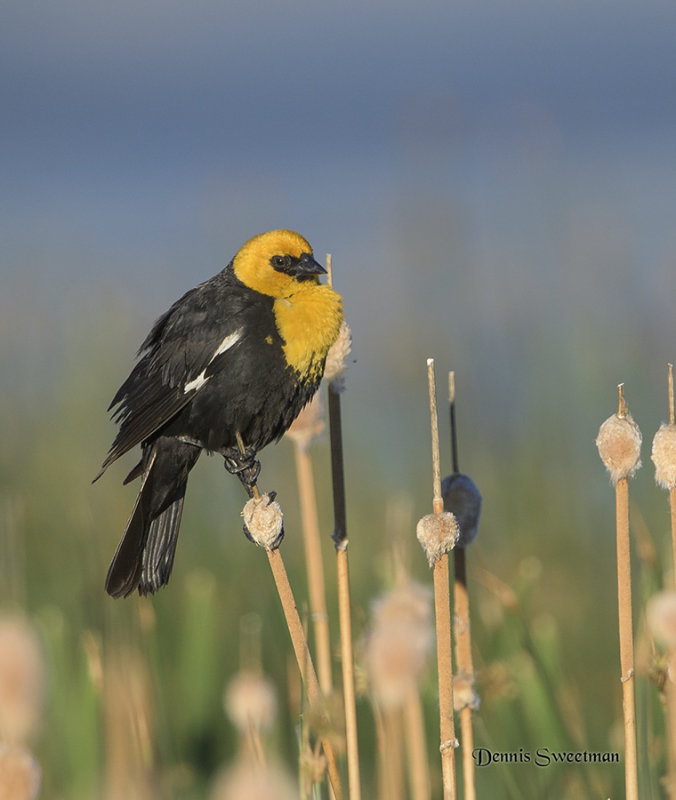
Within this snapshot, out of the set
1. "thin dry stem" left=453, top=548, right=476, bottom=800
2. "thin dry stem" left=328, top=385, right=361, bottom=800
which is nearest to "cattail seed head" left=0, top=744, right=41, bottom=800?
→ "thin dry stem" left=328, top=385, right=361, bottom=800

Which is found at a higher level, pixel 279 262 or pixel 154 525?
pixel 279 262

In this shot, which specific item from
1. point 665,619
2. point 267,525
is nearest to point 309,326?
point 267,525

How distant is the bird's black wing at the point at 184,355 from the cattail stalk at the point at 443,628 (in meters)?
1.00

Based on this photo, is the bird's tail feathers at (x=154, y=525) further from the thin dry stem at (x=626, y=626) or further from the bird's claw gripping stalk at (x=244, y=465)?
the thin dry stem at (x=626, y=626)

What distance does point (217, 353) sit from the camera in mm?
2639

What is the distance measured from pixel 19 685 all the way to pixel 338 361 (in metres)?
0.86

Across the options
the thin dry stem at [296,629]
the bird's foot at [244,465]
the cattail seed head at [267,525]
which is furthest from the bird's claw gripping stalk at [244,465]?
the thin dry stem at [296,629]

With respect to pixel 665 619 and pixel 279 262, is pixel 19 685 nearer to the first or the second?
pixel 665 619

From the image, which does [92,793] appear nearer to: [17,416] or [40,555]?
[40,555]

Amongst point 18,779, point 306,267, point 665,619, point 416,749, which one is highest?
point 306,267

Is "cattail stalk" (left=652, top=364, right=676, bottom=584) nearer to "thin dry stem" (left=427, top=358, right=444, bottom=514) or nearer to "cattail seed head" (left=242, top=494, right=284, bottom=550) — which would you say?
"thin dry stem" (left=427, top=358, right=444, bottom=514)

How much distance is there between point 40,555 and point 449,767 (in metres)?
2.24

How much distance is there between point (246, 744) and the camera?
2.00m

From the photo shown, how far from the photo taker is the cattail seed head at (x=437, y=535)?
1.69 m
